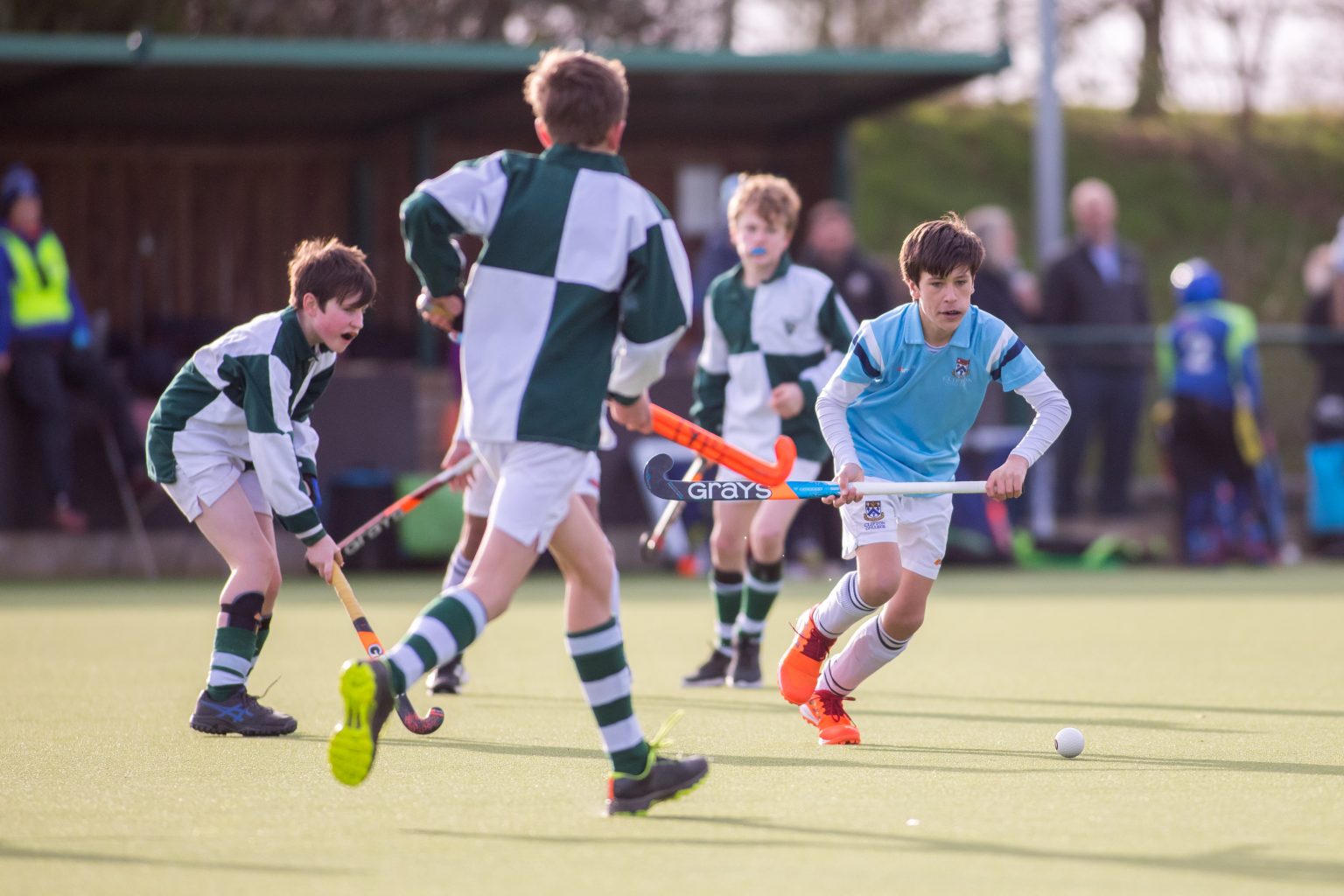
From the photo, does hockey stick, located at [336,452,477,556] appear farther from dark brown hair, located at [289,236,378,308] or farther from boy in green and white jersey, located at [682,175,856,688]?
boy in green and white jersey, located at [682,175,856,688]

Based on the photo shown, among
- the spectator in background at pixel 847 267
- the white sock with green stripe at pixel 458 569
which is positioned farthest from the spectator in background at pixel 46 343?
the white sock with green stripe at pixel 458 569

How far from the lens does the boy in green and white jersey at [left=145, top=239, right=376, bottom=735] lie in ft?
18.3

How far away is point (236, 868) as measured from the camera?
3.87m

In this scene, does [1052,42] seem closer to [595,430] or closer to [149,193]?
[149,193]

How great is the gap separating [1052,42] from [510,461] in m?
14.1

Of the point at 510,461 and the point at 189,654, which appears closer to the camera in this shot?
the point at 510,461

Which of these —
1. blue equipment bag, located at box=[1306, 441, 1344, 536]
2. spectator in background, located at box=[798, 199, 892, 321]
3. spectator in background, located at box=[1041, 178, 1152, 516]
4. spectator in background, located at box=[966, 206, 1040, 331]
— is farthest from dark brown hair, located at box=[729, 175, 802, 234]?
blue equipment bag, located at box=[1306, 441, 1344, 536]

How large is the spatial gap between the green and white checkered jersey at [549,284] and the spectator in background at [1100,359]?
→ 10616 mm

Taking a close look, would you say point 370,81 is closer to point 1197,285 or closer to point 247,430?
point 1197,285

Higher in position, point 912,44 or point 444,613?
point 912,44

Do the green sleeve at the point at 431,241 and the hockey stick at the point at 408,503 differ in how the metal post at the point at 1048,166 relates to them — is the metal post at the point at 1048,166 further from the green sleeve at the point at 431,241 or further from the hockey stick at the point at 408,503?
the green sleeve at the point at 431,241

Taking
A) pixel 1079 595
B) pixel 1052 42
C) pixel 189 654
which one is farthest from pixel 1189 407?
pixel 189 654

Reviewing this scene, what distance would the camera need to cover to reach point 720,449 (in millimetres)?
4934

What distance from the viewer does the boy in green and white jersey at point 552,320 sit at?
434 cm
